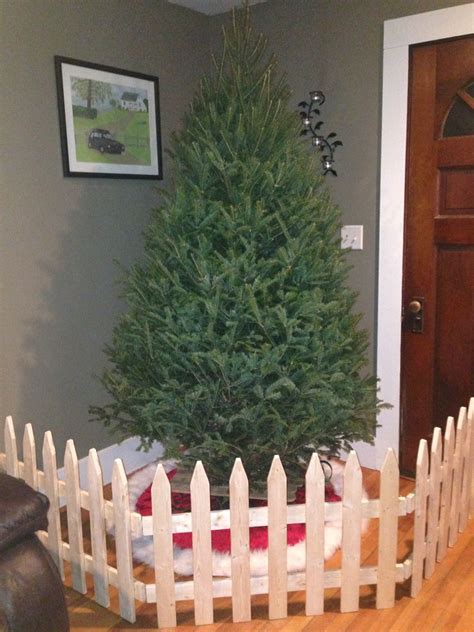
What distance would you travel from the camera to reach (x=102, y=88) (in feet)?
9.39

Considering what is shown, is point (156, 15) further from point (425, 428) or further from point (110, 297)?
point (425, 428)

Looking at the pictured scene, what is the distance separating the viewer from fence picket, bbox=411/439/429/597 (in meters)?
2.00

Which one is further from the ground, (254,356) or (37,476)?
(254,356)

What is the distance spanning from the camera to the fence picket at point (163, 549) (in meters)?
1.84

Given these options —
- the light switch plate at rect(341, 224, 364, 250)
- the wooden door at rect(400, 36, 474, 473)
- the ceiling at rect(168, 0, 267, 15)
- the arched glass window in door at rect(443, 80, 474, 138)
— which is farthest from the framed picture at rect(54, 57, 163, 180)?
the arched glass window in door at rect(443, 80, 474, 138)

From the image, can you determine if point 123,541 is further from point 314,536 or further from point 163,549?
point 314,536

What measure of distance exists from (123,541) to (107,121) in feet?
6.40

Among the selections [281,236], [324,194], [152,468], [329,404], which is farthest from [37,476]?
[324,194]

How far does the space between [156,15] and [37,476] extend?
7.72 feet

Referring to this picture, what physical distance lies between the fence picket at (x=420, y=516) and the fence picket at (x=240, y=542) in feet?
1.91

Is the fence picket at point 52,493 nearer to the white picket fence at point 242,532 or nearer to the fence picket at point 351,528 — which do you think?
the white picket fence at point 242,532

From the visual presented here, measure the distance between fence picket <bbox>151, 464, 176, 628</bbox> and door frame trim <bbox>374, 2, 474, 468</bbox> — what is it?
1547mm

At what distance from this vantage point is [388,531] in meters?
1.96

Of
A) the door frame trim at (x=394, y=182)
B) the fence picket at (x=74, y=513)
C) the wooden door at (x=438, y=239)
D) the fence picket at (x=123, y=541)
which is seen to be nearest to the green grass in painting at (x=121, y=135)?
the door frame trim at (x=394, y=182)
